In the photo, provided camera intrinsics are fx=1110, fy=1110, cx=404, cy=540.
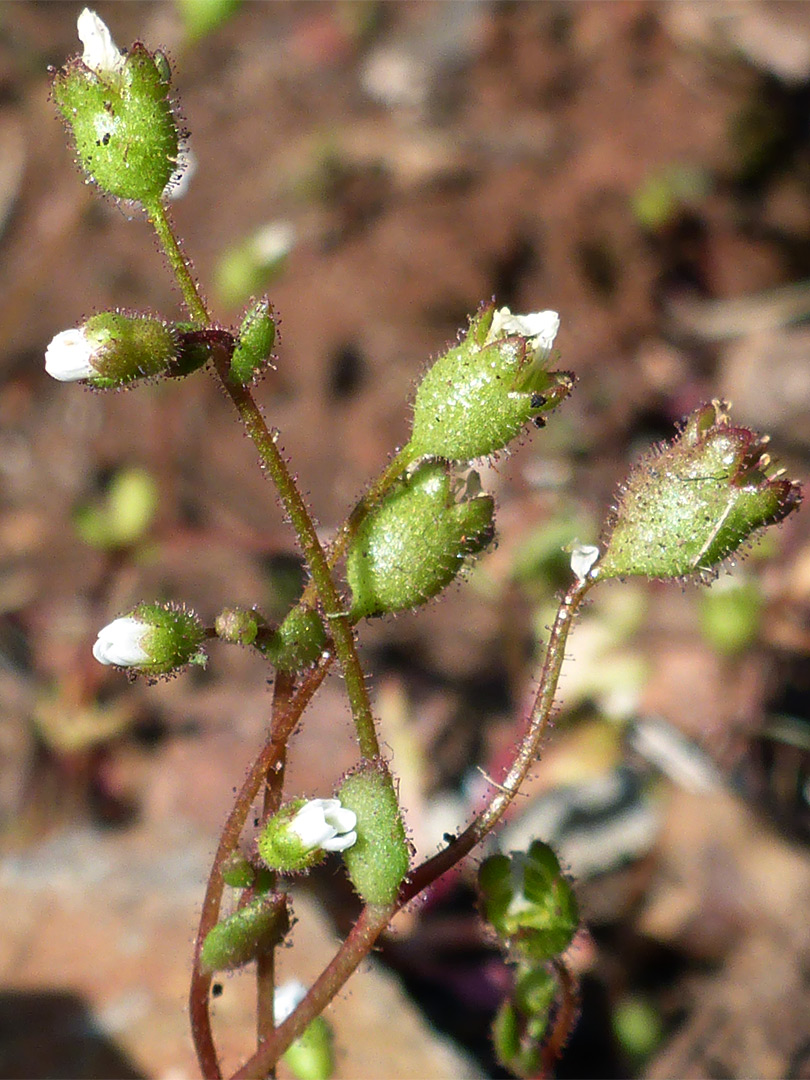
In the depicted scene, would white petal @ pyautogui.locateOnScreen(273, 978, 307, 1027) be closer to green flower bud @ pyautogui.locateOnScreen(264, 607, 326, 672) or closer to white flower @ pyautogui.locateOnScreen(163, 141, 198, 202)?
green flower bud @ pyautogui.locateOnScreen(264, 607, 326, 672)

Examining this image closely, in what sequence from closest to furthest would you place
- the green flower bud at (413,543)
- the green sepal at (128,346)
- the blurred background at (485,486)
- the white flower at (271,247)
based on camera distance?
1. the green sepal at (128,346)
2. the green flower bud at (413,543)
3. the blurred background at (485,486)
4. the white flower at (271,247)

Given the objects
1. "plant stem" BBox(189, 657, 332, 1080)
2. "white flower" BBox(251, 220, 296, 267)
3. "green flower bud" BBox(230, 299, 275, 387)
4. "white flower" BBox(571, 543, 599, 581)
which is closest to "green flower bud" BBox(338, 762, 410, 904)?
"plant stem" BBox(189, 657, 332, 1080)

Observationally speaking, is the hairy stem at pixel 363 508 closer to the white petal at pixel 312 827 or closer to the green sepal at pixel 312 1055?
the white petal at pixel 312 827

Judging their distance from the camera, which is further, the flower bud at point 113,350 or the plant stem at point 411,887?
the plant stem at point 411,887

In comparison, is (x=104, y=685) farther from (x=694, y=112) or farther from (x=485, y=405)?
(x=694, y=112)

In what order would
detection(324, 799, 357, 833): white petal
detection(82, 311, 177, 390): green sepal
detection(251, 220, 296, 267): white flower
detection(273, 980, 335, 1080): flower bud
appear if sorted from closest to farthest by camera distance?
detection(82, 311, 177, 390): green sepal < detection(324, 799, 357, 833): white petal < detection(273, 980, 335, 1080): flower bud < detection(251, 220, 296, 267): white flower

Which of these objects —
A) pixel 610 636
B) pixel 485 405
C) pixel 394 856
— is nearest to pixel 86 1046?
pixel 394 856

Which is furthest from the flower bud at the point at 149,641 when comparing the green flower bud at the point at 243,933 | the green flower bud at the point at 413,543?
the green flower bud at the point at 243,933
